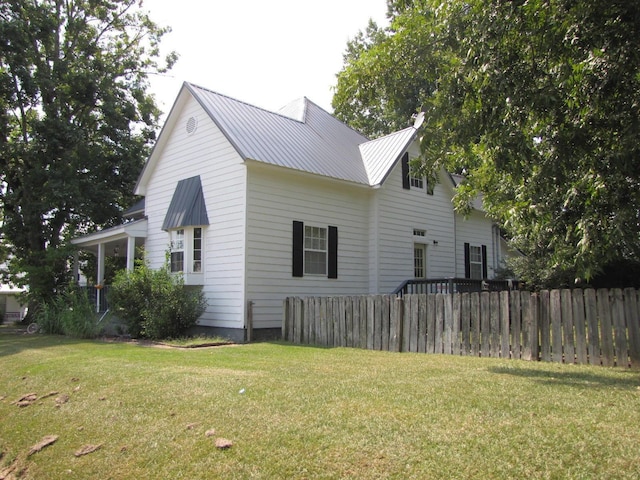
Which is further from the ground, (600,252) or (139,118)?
(139,118)

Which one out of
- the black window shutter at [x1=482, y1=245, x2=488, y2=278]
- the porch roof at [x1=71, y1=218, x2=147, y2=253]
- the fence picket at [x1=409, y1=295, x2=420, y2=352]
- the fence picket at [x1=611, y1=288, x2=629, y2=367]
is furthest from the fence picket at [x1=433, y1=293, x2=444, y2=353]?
the black window shutter at [x1=482, y1=245, x2=488, y2=278]

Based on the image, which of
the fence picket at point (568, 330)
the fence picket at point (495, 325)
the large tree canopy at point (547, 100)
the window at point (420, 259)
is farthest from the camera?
the window at point (420, 259)

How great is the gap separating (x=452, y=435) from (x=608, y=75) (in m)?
4.34

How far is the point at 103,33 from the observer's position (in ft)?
86.7

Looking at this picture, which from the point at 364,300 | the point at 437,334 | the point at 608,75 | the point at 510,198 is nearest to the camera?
the point at 608,75

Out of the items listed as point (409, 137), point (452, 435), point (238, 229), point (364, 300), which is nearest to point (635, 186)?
point (452, 435)

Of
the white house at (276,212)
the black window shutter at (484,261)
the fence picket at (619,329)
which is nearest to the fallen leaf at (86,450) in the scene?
the fence picket at (619,329)

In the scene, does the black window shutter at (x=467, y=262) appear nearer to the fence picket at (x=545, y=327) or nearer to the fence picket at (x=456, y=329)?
the fence picket at (x=456, y=329)

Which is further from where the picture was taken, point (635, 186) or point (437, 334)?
point (437, 334)

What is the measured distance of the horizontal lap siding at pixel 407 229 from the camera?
16703mm

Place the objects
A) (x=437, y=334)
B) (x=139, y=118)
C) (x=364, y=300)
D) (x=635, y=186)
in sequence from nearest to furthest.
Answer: (x=635, y=186), (x=437, y=334), (x=364, y=300), (x=139, y=118)

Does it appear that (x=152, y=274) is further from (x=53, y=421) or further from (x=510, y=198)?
(x=510, y=198)

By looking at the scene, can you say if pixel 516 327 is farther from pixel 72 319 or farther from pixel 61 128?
pixel 61 128

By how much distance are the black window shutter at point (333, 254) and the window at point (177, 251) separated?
14.3 ft
